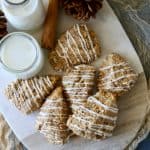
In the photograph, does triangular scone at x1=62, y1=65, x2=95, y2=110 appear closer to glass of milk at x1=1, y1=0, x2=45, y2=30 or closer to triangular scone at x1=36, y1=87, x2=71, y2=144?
triangular scone at x1=36, y1=87, x2=71, y2=144

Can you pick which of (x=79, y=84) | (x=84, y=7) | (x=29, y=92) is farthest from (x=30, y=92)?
(x=84, y=7)

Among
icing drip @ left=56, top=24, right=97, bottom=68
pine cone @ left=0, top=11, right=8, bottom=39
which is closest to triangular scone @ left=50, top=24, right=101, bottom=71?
icing drip @ left=56, top=24, right=97, bottom=68

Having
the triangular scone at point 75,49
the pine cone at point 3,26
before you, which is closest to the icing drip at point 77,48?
the triangular scone at point 75,49

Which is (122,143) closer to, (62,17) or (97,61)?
(97,61)

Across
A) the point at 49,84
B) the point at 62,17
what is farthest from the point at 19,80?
the point at 62,17

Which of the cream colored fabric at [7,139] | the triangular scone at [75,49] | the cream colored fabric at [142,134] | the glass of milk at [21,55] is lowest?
the cream colored fabric at [142,134]

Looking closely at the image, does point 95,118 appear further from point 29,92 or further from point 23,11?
point 23,11

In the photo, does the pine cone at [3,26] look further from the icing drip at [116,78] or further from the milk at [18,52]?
the icing drip at [116,78]
